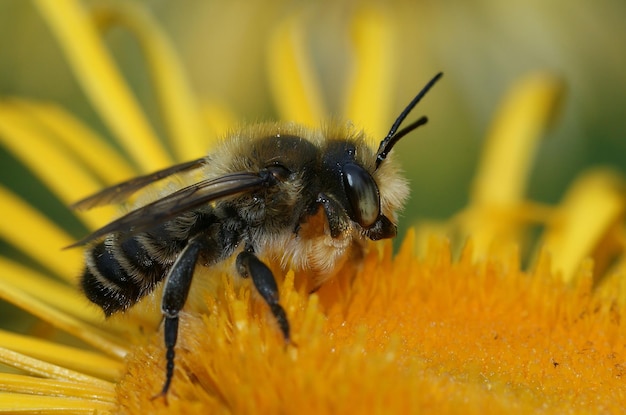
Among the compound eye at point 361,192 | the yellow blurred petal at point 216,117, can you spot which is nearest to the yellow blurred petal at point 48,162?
the yellow blurred petal at point 216,117

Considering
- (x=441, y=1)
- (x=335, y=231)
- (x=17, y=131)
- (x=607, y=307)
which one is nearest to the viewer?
(x=335, y=231)

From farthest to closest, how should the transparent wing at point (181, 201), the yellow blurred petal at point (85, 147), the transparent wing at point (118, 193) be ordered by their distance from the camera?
1. the yellow blurred petal at point (85, 147)
2. the transparent wing at point (118, 193)
3. the transparent wing at point (181, 201)

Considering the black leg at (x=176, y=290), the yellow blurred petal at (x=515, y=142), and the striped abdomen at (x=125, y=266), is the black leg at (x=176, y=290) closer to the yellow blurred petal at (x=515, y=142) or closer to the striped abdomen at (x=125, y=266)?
the striped abdomen at (x=125, y=266)

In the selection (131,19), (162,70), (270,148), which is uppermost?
(131,19)

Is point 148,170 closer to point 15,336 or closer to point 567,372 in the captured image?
point 15,336

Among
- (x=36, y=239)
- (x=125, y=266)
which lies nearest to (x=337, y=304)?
(x=125, y=266)

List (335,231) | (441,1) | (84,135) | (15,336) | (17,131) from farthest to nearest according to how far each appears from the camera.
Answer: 1. (441,1)
2. (84,135)
3. (17,131)
4. (15,336)
5. (335,231)

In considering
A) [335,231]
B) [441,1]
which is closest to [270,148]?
[335,231]
